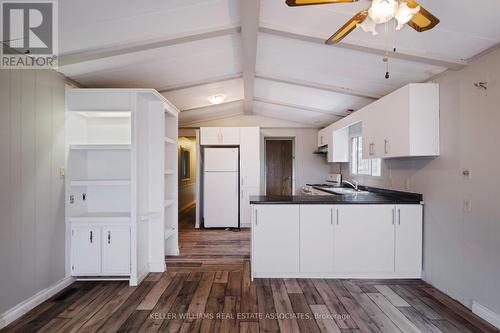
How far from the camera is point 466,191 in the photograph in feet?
8.27

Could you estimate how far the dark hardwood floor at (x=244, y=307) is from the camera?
7.35ft

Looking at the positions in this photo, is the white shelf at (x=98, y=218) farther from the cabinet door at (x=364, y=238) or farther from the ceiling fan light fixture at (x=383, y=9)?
the ceiling fan light fixture at (x=383, y=9)

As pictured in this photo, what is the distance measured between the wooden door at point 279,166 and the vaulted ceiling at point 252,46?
95.5 inches

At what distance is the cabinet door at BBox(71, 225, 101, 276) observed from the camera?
3.07 meters

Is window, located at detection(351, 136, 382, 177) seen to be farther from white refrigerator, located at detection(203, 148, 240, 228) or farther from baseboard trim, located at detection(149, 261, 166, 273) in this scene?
baseboard trim, located at detection(149, 261, 166, 273)

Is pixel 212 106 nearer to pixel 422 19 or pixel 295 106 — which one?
pixel 295 106

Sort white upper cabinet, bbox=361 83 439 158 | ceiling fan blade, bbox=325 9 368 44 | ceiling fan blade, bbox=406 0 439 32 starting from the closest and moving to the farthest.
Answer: ceiling fan blade, bbox=406 0 439 32 → ceiling fan blade, bbox=325 9 368 44 → white upper cabinet, bbox=361 83 439 158

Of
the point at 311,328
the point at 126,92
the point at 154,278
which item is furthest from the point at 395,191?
the point at 126,92

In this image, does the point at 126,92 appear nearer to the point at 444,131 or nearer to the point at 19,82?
the point at 19,82

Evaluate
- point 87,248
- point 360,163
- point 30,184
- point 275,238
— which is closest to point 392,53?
point 275,238

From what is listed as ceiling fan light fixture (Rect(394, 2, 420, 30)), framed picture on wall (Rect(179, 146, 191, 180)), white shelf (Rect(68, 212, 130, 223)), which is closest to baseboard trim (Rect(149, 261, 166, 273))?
white shelf (Rect(68, 212, 130, 223))

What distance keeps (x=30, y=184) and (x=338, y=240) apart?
10.1 ft

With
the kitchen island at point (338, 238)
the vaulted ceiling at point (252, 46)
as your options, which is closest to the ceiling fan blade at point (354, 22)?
the vaulted ceiling at point (252, 46)

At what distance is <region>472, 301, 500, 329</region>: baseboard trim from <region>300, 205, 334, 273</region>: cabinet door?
4.12 feet
